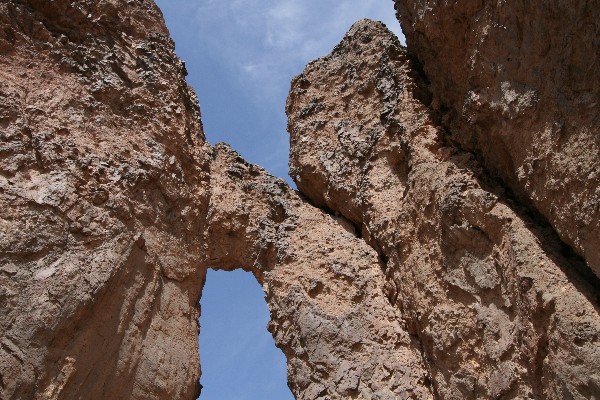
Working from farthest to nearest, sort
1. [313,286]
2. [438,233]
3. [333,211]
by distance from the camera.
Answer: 1. [333,211]
2. [313,286]
3. [438,233]

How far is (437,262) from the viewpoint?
5758 millimetres

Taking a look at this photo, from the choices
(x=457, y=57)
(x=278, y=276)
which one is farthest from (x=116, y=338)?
(x=457, y=57)

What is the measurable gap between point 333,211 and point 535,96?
315cm

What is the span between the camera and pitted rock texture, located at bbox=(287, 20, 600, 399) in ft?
14.9

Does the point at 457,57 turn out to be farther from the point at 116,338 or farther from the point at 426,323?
the point at 116,338

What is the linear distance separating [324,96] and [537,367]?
432 centimetres

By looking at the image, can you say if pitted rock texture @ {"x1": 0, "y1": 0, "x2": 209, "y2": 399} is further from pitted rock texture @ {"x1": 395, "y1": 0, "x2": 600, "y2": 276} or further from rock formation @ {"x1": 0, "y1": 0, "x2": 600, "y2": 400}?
pitted rock texture @ {"x1": 395, "y1": 0, "x2": 600, "y2": 276}

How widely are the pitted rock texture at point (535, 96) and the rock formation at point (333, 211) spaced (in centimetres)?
2

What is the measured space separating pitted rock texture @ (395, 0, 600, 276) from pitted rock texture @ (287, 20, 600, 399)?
313mm

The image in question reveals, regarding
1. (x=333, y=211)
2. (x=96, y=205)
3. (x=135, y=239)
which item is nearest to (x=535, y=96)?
(x=333, y=211)

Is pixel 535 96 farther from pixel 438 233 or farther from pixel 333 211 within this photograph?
pixel 333 211

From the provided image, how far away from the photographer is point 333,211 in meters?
7.46

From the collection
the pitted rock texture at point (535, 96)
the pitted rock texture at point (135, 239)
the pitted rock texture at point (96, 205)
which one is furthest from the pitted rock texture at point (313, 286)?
the pitted rock texture at point (535, 96)

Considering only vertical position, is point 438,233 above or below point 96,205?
below
